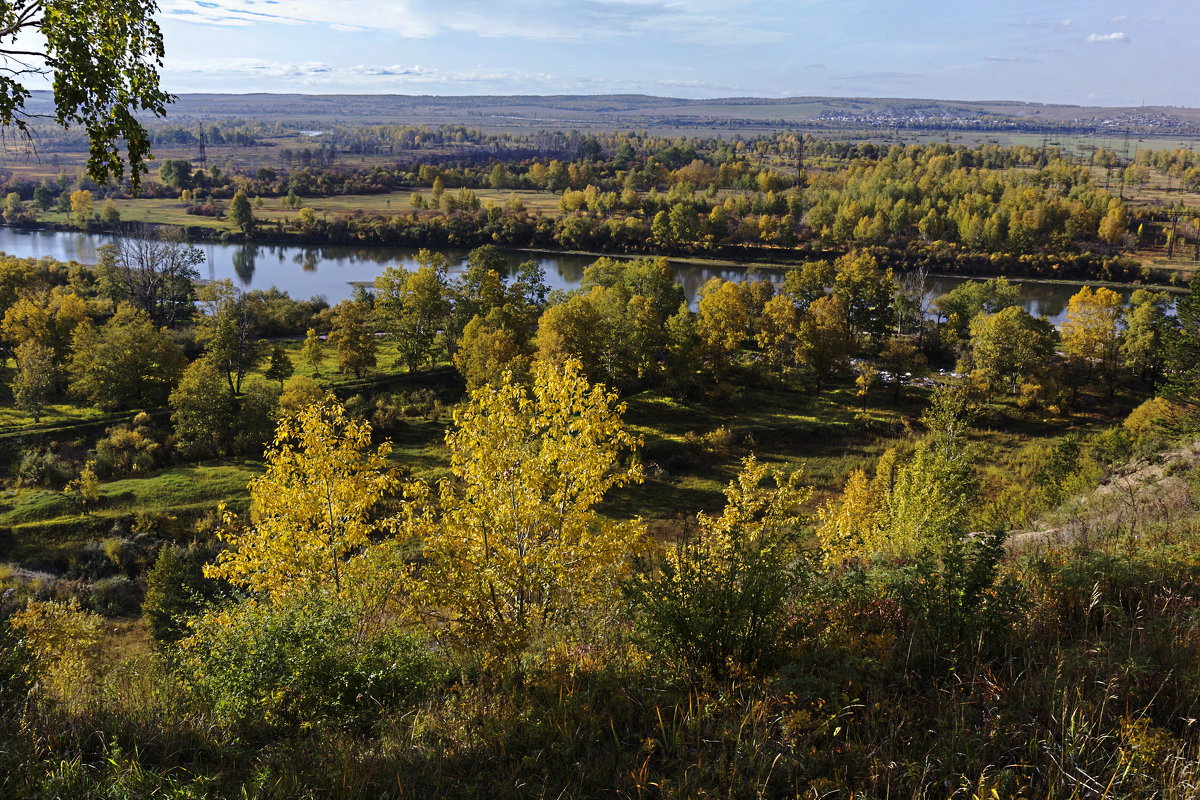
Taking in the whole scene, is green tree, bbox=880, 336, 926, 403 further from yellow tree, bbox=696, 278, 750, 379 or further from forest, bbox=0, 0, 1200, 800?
yellow tree, bbox=696, 278, 750, 379

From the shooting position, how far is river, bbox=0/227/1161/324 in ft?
196

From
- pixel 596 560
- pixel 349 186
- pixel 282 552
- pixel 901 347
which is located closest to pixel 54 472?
pixel 282 552

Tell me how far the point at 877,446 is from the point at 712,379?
354 inches

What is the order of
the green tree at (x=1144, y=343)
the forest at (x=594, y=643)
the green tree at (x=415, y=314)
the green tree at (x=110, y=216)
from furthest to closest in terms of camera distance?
1. the green tree at (x=110, y=216)
2. the green tree at (x=1144, y=343)
3. the green tree at (x=415, y=314)
4. the forest at (x=594, y=643)

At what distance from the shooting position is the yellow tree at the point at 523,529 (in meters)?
6.66

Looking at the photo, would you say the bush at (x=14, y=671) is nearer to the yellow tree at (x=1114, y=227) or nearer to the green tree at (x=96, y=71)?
the green tree at (x=96, y=71)

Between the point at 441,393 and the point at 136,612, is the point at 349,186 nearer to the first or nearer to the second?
the point at 441,393

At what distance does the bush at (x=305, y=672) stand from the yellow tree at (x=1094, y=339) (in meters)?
40.8

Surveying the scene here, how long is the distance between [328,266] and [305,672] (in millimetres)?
69134

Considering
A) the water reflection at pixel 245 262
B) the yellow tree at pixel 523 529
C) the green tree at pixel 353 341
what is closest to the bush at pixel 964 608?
the yellow tree at pixel 523 529

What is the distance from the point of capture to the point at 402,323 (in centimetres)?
3441

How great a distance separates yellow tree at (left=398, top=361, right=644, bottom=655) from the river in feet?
168

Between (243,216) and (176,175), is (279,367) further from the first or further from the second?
(176,175)

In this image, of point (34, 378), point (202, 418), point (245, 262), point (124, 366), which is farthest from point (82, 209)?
point (202, 418)
